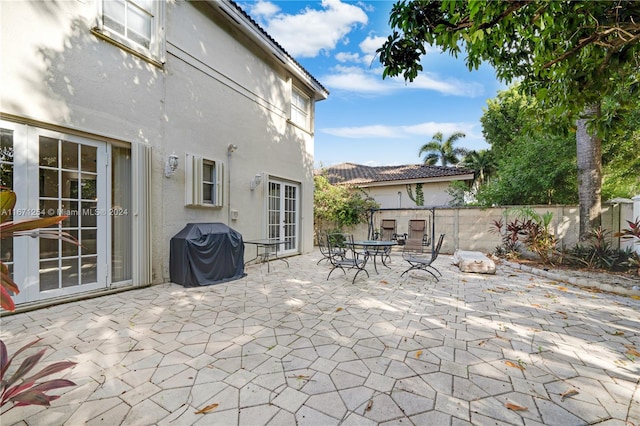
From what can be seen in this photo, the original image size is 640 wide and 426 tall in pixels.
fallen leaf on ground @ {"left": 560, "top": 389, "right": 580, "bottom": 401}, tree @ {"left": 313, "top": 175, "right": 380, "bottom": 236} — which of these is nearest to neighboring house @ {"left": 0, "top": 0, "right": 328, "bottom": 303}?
tree @ {"left": 313, "top": 175, "right": 380, "bottom": 236}

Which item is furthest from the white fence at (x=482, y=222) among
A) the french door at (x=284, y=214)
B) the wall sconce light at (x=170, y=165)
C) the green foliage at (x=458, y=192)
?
the wall sconce light at (x=170, y=165)

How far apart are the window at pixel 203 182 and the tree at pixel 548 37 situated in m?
4.35

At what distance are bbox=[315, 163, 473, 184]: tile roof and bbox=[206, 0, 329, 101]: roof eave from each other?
4.89 meters

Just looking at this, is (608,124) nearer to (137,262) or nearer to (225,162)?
(225,162)

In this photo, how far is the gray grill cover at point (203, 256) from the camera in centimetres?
525

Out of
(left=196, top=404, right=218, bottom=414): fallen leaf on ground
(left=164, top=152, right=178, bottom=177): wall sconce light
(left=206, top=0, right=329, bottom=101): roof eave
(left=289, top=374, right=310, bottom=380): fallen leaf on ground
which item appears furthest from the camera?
(left=206, top=0, right=329, bottom=101): roof eave

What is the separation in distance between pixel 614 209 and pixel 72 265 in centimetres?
1247

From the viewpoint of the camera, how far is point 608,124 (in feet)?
11.2

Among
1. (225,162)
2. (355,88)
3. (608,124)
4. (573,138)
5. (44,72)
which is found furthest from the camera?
(355,88)

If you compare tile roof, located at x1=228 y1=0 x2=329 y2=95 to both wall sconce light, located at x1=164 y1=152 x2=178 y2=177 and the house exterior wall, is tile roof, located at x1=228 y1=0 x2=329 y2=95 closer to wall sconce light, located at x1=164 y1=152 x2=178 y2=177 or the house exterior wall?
wall sconce light, located at x1=164 y1=152 x2=178 y2=177

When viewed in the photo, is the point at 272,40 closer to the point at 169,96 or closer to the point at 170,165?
the point at 169,96

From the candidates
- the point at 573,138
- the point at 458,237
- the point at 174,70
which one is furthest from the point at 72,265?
the point at 573,138

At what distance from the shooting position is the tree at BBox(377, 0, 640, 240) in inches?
106

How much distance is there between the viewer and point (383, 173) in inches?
702
